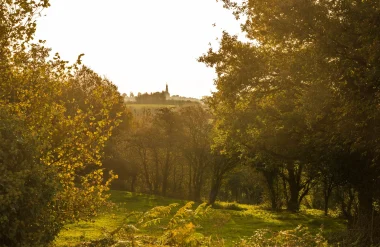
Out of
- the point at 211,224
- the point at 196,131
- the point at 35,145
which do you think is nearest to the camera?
the point at 35,145

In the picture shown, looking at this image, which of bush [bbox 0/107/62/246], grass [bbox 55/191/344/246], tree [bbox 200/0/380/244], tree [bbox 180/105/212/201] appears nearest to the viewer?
bush [bbox 0/107/62/246]

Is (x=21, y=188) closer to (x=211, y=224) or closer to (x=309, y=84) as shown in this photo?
(x=309, y=84)

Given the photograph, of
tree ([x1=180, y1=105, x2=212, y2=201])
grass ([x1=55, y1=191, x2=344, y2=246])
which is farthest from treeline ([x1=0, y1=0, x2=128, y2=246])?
tree ([x1=180, y1=105, x2=212, y2=201])

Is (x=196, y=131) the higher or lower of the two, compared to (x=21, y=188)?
higher

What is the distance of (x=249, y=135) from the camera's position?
80.6 ft

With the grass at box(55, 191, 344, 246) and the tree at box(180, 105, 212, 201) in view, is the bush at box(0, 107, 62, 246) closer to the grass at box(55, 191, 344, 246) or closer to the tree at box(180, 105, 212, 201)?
the grass at box(55, 191, 344, 246)

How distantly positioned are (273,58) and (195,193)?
43884 mm

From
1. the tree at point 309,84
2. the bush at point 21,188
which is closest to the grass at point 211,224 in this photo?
the tree at point 309,84

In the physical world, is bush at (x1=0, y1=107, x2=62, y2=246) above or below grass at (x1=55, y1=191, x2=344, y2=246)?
above

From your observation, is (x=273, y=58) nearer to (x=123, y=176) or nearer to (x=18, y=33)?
(x=18, y=33)

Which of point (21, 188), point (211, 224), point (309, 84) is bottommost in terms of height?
point (211, 224)

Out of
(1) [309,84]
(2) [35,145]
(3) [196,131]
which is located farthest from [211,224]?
(3) [196,131]

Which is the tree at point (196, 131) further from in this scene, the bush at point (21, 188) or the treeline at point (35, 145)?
the bush at point (21, 188)

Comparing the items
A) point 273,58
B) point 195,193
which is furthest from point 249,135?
point 195,193
